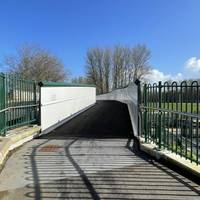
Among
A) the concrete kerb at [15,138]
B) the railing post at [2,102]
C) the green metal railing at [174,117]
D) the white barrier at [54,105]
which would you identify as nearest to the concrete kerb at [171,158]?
the green metal railing at [174,117]

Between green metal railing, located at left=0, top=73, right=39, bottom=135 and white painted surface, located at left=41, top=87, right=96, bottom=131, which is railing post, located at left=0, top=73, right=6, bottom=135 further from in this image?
white painted surface, located at left=41, top=87, right=96, bottom=131

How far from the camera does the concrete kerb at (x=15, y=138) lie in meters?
8.39

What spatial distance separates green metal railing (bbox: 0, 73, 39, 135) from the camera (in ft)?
34.0

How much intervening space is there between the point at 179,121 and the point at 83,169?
2.22 meters

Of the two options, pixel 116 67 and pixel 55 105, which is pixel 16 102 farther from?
pixel 116 67

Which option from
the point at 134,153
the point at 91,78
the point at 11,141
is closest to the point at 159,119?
the point at 134,153

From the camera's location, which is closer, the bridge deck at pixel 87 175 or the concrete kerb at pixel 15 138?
the bridge deck at pixel 87 175

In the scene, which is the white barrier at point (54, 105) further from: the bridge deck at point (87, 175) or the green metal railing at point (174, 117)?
the green metal railing at point (174, 117)

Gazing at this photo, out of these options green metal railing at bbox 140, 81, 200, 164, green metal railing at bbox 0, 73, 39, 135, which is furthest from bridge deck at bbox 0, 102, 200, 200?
green metal railing at bbox 0, 73, 39, 135

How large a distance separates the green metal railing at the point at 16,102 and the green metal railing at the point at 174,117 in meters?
3.80

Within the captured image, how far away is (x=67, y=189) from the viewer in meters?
6.11

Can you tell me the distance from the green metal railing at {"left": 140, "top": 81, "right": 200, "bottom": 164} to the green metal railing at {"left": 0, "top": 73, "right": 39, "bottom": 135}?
12.5 ft

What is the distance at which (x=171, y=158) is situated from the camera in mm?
7848

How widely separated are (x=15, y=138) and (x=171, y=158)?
14.2 feet
